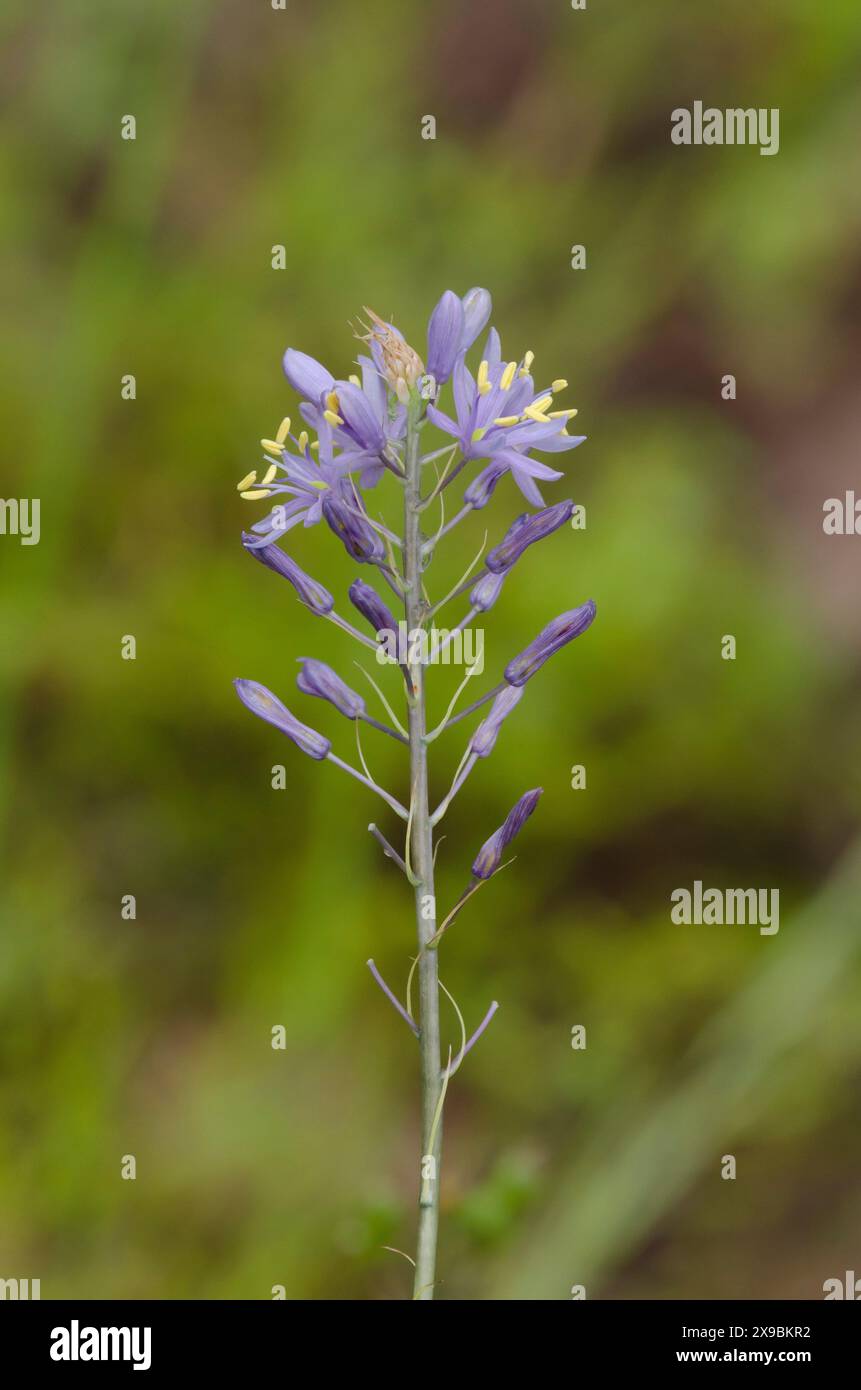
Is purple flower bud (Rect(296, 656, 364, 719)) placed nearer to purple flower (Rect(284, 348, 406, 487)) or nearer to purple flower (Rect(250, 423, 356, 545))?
purple flower (Rect(250, 423, 356, 545))

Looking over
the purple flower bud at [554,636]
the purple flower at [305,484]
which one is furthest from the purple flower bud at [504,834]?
the purple flower at [305,484]

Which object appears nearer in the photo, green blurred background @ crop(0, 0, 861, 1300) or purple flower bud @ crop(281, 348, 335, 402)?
purple flower bud @ crop(281, 348, 335, 402)

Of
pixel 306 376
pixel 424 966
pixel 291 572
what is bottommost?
pixel 424 966

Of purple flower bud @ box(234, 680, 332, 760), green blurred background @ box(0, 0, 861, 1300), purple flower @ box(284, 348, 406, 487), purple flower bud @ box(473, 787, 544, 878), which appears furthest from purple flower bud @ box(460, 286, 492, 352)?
green blurred background @ box(0, 0, 861, 1300)

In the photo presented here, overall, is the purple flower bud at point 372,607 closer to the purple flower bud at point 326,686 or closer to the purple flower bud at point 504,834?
the purple flower bud at point 326,686

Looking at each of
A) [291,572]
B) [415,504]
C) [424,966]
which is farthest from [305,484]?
[424,966]

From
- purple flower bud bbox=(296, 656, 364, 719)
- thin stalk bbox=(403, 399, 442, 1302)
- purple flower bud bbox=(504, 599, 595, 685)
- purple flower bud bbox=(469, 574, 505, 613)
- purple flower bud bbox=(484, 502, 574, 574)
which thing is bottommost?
thin stalk bbox=(403, 399, 442, 1302)

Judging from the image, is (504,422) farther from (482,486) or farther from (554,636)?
(554,636)
